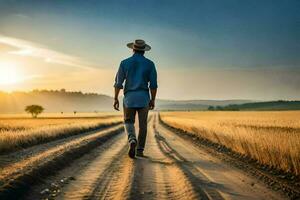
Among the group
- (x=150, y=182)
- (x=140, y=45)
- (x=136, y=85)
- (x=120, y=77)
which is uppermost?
(x=140, y=45)

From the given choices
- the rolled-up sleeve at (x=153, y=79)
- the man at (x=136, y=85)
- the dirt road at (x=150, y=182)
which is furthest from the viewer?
the rolled-up sleeve at (x=153, y=79)

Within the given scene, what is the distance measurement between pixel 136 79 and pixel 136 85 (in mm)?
151

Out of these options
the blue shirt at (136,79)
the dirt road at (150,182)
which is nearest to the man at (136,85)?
the blue shirt at (136,79)

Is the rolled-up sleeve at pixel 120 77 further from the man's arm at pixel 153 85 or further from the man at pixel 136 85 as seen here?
the man's arm at pixel 153 85

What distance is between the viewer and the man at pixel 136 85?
366 inches

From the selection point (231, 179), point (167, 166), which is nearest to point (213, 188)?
point (231, 179)

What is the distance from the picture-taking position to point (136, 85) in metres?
9.36

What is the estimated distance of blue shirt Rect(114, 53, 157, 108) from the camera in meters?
9.30

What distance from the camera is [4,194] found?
206 inches

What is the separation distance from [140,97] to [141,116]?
0.49 m

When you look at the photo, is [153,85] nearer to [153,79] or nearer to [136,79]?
[153,79]

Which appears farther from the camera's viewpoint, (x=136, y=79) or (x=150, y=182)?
(x=136, y=79)

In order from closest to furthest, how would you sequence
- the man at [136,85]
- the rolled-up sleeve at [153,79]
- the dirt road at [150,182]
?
the dirt road at [150,182], the man at [136,85], the rolled-up sleeve at [153,79]

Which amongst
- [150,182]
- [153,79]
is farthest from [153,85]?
[150,182]
